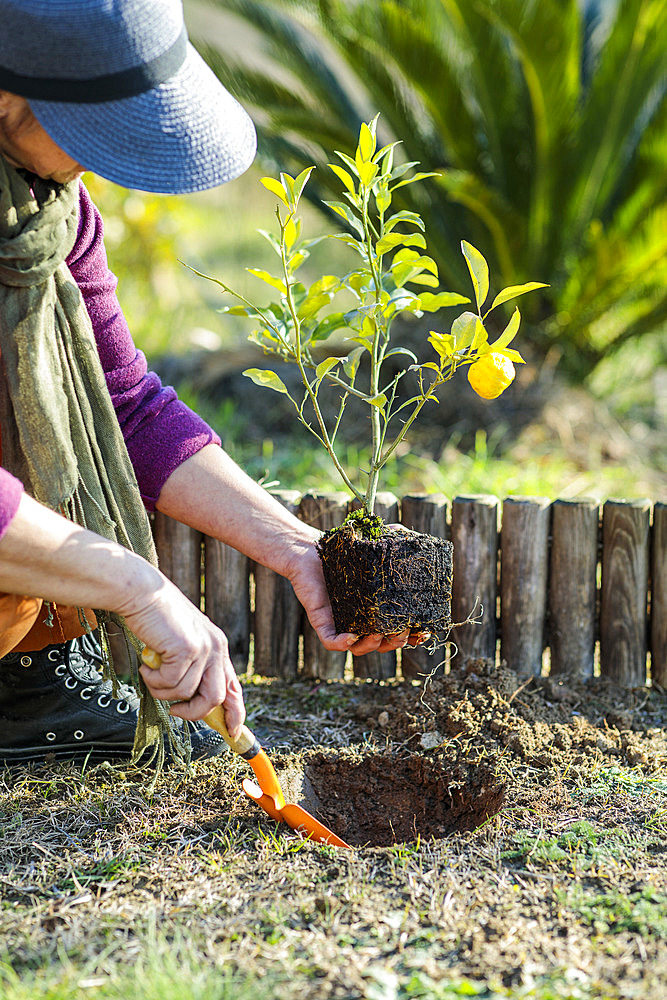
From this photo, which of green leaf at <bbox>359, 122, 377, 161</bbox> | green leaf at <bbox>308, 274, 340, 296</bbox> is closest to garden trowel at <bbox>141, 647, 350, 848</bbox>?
green leaf at <bbox>308, 274, 340, 296</bbox>

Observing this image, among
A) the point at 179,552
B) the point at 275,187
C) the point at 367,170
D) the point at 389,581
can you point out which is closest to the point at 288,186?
the point at 275,187

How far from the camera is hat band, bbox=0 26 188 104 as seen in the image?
53.3 inches

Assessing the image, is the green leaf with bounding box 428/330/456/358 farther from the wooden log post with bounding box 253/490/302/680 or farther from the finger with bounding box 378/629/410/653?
the wooden log post with bounding box 253/490/302/680

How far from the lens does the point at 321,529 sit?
238 cm

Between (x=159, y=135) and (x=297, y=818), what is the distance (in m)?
1.27

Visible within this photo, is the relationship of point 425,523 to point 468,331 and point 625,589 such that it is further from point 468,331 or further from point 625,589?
point 468,331

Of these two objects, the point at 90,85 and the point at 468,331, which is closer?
the point at 90,85

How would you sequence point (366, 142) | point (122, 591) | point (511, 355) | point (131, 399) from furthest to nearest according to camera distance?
point (131, 399)
point (511, 355)
point (366, 142)
point (122, 591)

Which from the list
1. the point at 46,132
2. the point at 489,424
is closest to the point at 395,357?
the point at 489,424

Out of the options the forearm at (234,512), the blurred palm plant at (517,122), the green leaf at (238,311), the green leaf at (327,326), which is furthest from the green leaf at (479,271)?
the blurred palm plant at (517,122)

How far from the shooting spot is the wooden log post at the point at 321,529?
7.68 feet

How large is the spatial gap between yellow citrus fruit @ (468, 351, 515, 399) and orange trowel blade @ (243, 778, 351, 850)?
89 centimetres

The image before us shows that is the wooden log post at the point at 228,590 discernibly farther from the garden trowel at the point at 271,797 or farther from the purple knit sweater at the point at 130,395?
the garden trowel at the point at 271,797

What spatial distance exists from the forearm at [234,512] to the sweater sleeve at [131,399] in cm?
3
